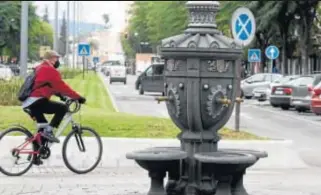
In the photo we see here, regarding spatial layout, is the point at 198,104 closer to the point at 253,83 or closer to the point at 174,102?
the point at 174,102

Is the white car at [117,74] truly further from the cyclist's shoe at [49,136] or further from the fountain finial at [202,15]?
the fountain finial at [202,15]

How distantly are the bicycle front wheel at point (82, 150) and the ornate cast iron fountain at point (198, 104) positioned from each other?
3.79m

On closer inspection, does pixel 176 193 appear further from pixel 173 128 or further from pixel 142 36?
pixel 142 36

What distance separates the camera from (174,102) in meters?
9.91

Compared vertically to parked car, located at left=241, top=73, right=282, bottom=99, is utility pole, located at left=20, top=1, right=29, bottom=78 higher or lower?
higher

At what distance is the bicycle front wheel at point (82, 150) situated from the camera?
13.6 meters

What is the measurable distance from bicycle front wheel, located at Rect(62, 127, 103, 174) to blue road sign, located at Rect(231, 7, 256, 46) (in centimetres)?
619

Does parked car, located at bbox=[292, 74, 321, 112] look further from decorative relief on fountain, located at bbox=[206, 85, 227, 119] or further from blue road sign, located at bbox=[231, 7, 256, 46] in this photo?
decorative relief on fountain, located at bbox=[206, 85, 227, 119]

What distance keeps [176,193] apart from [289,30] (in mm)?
46952

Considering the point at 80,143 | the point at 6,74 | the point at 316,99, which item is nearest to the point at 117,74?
the point at 6,74

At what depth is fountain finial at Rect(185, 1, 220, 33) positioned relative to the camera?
10.0 m

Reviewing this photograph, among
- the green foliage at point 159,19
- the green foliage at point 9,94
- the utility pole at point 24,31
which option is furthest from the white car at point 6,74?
the green foliage at point 159,19

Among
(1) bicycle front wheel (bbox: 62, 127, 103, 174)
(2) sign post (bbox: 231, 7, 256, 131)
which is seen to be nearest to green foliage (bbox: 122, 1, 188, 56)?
(2) sign post (bbox: 231, 7, 256, 131)

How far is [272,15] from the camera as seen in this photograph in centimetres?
5116
